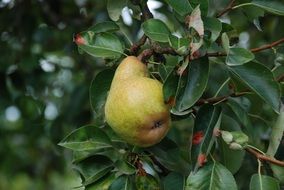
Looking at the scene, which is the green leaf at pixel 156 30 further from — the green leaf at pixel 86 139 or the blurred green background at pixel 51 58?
the blurred green background at pixel 51 58

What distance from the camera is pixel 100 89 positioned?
3.85 feet

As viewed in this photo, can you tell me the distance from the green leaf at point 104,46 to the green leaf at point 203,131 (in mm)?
190

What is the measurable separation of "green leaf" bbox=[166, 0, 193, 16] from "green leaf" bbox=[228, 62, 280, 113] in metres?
0.13

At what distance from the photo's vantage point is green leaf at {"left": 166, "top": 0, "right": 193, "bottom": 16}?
1086 mm

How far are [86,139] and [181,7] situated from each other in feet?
0.95

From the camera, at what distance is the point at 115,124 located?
986 mm

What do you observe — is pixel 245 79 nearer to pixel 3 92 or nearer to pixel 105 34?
pixel 105 34

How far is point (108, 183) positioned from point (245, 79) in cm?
31

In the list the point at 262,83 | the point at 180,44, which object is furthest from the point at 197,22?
the point at 262,83

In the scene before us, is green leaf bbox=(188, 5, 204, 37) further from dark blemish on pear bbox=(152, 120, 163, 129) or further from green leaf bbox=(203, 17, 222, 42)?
dark blemish on pear bbox=(152, 120, 163, 129)

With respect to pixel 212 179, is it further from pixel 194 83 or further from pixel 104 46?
pixel 104 46

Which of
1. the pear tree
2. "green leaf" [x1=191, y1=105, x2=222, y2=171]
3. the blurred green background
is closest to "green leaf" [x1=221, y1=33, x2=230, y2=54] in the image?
the pear tree

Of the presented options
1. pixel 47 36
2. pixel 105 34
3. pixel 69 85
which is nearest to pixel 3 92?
pixel 47 36

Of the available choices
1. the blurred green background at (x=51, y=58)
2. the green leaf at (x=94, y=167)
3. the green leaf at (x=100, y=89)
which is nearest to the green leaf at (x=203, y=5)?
the green leaf at (x=100, y=89)
